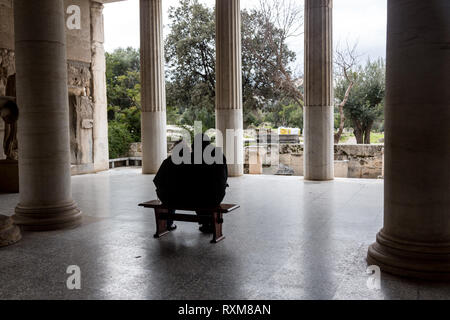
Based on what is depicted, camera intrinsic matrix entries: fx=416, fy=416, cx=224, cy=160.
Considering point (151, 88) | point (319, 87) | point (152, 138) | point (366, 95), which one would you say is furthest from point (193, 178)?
point (366, 95)

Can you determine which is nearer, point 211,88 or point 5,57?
point 5,57

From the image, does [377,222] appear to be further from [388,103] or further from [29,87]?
[29,87]

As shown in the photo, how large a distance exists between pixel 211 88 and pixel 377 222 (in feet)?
79.2

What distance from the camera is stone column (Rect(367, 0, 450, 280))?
4855 millimetres

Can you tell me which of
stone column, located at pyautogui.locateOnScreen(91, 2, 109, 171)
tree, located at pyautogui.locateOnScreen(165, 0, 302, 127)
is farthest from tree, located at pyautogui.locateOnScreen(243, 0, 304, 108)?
stone column, located at pyautogui.locateOnScreen(91, 2, 109, 171)

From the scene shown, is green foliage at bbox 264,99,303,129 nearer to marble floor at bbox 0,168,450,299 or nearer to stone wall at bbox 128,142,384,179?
stone wall at bbox 128,142,384,179

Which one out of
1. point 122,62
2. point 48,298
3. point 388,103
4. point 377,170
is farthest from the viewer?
point 122,62

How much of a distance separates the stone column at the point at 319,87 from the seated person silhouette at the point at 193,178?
842cm

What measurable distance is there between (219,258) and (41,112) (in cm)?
455

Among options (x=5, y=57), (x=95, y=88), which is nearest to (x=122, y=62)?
(x=95, y=88)

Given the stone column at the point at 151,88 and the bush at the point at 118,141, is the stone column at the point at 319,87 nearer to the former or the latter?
the stone column at the point at 151,88

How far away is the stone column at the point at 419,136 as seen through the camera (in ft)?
15.9
